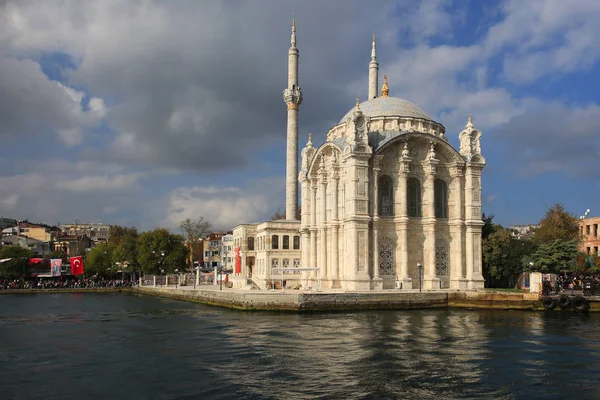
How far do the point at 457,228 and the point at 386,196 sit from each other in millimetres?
5459

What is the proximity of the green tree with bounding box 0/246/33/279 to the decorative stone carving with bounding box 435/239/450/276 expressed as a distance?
50.3m

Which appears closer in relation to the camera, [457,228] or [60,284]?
[457,228]

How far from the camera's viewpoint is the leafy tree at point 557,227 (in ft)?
169

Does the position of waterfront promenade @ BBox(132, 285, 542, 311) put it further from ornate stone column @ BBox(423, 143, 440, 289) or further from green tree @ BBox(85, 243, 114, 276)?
green tree @ BBox(85, 243, 114, 276)

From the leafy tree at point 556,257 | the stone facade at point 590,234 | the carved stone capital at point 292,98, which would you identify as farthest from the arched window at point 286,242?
the stone facade at point 590,234

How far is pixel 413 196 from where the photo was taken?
41438mm

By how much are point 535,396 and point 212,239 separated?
93.2 m

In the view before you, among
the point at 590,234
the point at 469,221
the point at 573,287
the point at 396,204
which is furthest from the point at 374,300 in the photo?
the point at 590,234

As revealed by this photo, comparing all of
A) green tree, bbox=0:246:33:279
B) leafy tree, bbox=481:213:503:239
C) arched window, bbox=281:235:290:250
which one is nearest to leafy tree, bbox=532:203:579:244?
leafy tree, bbox=481:213:503:239

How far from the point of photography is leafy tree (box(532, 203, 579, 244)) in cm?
5162

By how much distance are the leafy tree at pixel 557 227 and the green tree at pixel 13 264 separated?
5555cm

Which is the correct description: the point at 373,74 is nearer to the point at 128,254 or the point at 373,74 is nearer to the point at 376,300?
the point at 376,300

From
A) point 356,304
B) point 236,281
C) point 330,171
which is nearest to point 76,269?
point 236,281

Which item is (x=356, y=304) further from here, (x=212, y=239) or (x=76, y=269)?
(x=212, y=239)
